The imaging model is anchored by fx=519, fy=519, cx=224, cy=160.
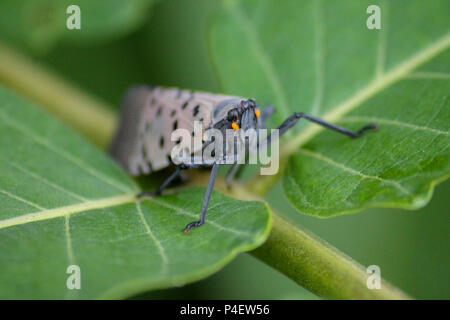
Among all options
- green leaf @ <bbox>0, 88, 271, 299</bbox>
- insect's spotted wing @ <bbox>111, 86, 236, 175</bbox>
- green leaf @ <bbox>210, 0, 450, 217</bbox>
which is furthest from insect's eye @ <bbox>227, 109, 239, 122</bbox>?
green leaf @ <bbox>0, 88, 271, 299</bbox>

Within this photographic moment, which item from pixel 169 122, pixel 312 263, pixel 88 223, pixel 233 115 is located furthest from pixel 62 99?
pixel 312 263

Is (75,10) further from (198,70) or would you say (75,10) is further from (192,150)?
(192,150)

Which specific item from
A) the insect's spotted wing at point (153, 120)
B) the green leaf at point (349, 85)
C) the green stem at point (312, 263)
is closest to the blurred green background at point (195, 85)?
the green leaf at point (349, 85)

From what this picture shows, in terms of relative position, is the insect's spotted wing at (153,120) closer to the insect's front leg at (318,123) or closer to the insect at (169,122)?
the insect at (169,122)

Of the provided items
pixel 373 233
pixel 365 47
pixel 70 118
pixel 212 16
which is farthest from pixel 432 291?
pixel 70 118

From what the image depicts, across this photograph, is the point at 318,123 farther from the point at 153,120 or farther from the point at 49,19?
the point at 49,19

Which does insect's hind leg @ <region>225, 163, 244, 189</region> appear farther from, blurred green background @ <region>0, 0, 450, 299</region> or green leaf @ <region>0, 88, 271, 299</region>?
blurred green background @ <region>0, 0, 450, 299</region>
